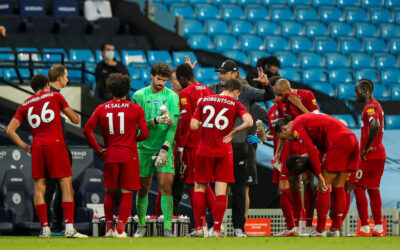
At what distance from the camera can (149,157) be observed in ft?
31.4

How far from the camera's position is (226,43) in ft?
61.5

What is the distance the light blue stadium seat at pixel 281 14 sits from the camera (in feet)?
67.1

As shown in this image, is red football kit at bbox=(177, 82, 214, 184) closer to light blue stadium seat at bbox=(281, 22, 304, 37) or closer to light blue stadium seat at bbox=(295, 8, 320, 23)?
light blue stadium seat at bbox=(281, 22, 304, 37)

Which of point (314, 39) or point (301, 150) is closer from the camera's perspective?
point (301, 150)

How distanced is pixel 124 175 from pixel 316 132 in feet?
7.49

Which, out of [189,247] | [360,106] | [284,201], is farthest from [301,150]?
[360,106]

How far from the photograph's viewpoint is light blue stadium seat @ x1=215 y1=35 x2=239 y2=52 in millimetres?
18625

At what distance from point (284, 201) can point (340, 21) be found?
11770 mm

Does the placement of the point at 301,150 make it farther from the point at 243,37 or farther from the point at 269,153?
the point at 243,37

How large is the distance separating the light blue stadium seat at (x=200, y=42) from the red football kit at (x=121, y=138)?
9.30m

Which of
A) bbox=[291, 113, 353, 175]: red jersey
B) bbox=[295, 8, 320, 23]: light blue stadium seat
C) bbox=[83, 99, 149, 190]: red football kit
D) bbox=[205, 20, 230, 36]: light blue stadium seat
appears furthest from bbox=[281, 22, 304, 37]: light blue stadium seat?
bbox=[83, 99, 149, 190]: red football kit

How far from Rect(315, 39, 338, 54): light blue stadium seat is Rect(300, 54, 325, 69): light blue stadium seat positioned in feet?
2.02

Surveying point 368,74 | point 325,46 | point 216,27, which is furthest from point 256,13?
point 368,74

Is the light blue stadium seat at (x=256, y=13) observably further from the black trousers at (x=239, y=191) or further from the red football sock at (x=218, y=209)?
the red football sock at (x=218, y=209)
